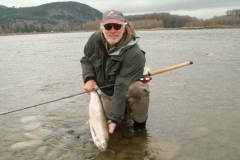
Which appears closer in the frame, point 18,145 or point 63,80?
point 18,145

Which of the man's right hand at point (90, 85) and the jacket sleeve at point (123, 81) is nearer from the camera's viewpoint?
the jacket sleeve at point (123, 81)

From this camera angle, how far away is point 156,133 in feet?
12.6

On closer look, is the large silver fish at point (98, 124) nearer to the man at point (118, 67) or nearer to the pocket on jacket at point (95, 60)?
the man at point (118, 67)

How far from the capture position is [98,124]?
3.24 m

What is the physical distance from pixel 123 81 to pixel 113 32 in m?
0.68

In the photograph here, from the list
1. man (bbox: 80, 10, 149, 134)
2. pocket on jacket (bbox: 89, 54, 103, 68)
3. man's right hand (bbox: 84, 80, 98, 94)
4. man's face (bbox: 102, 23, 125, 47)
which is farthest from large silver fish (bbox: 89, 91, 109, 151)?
man's face (bbox: 102, 23, 125, 47)

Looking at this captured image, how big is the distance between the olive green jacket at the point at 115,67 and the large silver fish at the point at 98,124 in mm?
189

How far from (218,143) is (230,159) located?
42cm

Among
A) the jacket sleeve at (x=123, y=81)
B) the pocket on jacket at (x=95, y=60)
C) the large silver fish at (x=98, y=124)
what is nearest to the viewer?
the large silver fish at (x=98, y=124)

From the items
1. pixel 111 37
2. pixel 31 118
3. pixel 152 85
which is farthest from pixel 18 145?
pixel 152 85

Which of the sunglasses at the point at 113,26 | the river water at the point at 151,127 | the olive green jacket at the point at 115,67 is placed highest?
the sunglasses at the point at 113,26

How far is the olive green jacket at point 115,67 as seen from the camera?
3510 millimetres

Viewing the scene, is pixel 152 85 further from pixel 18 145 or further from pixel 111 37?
pixel 18 145

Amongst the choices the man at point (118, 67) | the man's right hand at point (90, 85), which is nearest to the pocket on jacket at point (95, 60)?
the man at point (118, 67)
